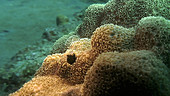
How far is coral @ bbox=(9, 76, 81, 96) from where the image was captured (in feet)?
5.91

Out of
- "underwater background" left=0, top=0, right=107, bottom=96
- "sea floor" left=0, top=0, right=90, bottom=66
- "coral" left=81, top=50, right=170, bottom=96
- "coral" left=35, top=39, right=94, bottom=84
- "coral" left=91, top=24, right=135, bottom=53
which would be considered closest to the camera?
"coral" left=81, top=50, right=170, bottom=96

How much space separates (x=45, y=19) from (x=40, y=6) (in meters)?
3.00

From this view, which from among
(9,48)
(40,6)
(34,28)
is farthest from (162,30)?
(40,6)

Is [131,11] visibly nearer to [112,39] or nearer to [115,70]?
[112,39]

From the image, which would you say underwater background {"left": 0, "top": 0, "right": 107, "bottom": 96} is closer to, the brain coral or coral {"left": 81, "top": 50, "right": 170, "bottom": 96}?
the brain coral

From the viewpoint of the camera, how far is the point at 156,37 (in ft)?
5.20

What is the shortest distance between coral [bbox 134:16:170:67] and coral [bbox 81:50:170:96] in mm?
188

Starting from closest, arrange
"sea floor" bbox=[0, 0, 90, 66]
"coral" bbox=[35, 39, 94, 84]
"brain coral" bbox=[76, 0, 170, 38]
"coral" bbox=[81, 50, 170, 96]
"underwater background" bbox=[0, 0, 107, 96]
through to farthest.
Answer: "coral" bbox=[81, 50, 170, 96] → "coral" bbox=[35, 39, 94, 84] → "brain coral" bbox=[76, 0, 170, 38] → "underwater background" bbox=[0, 0, 107, 96] → "sea floor" bbox=[0, 0, 90, 66]

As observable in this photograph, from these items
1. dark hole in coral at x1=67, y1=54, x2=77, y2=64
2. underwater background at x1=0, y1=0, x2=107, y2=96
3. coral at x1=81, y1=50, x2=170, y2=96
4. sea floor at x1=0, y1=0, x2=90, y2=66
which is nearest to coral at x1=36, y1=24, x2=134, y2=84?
dark hole in coral at x1=67, y1=54, x2=77, y2=64

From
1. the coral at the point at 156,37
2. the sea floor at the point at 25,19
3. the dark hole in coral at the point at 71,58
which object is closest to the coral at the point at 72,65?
the dark hole in coral at the point at 71,58

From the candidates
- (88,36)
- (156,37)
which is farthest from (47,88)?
(156,37)

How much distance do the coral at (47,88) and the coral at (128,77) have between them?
1.41ft

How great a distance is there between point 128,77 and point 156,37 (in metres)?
0.57

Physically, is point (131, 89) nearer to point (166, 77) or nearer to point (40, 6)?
point (166, 77)
